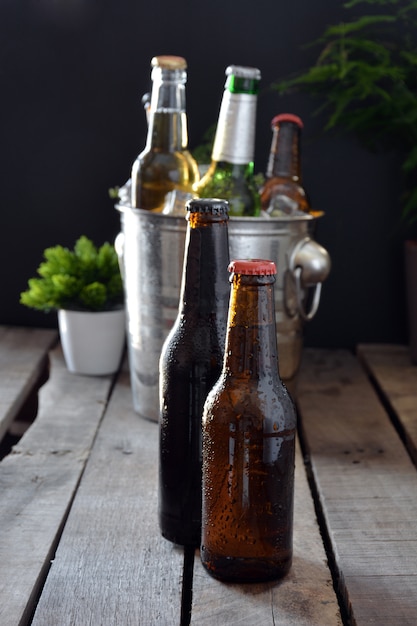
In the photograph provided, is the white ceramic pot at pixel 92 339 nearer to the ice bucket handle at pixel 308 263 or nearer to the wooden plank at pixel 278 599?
the ice bucket handle at pixel 308 263

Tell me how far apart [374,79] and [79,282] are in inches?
24.7

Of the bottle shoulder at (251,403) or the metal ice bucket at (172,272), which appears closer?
the bottle shoulder at (251,403)

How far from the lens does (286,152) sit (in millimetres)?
1505

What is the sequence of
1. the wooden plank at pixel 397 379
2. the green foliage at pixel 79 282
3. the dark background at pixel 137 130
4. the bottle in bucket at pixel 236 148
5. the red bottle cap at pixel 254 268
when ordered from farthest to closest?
1. the dark background at pixel 137 130
2. the green foliage at pixel 79 282
3. the wooden plank at pixel 397 379
4. the bottle in bucket at pixel 236 148
5. the red bottle cap at pixel 254 268

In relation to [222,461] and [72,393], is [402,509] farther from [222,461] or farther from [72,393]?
[72,393]

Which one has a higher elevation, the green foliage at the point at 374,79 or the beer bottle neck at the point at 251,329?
the green foliage at the point at 374,79

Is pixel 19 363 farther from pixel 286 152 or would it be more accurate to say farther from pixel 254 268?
pixel 254 268

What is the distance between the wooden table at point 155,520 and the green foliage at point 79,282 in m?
0.13

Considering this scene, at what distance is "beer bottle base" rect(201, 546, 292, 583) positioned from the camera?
922 millimetres

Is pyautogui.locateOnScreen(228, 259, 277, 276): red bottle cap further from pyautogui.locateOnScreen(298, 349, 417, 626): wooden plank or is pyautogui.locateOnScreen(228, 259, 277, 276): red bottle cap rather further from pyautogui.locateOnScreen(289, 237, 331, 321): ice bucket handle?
pyautogui.locateOnScreen(289, 237, 331, 321): ice bucket handle

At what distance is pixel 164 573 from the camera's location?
949 millimetres

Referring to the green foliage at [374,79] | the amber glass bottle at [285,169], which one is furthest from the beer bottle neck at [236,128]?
the green foliage at [374,79]

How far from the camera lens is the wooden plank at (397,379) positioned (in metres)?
1.43

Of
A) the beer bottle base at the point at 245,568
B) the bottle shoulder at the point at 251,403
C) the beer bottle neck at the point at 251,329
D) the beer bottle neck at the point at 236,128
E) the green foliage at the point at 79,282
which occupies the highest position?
the beer bottle neck at the point at 236,128
